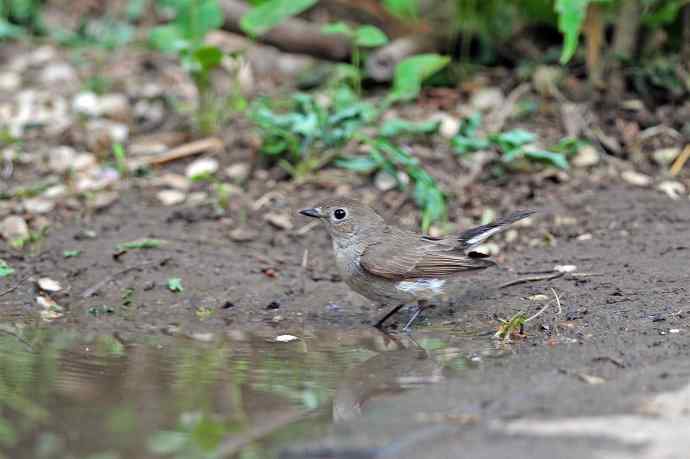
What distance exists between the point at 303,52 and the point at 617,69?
2.91 m

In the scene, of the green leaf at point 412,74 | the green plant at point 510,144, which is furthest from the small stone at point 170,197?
the green plant at point 510,144

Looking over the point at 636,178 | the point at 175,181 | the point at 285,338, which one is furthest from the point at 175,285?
the point at 636,178

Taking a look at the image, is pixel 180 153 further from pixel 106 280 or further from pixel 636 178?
pixel 636 178

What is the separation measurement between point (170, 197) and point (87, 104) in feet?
6.17

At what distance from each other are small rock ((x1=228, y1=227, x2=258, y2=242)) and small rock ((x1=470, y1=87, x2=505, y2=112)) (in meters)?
2.52

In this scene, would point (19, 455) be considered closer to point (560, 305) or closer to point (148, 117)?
point (560, 305)

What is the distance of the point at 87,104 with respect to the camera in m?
9.16

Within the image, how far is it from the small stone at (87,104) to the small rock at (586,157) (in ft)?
13.8

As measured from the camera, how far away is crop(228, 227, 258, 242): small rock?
7.34 m

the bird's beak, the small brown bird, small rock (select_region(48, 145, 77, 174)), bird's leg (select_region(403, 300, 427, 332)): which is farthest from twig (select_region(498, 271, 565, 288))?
small rock (select_region(48, 145, 77, 174))

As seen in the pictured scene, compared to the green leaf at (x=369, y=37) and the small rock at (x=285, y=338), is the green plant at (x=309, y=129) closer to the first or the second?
the green leaf at (x=369, y=37)

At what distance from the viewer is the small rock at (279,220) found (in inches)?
295

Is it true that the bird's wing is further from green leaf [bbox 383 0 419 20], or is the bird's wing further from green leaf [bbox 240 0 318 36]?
green leaf [bbox 383 0 419 20]

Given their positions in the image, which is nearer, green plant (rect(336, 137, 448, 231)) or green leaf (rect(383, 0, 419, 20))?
green plant (rect(336, 137, 448, 231))
